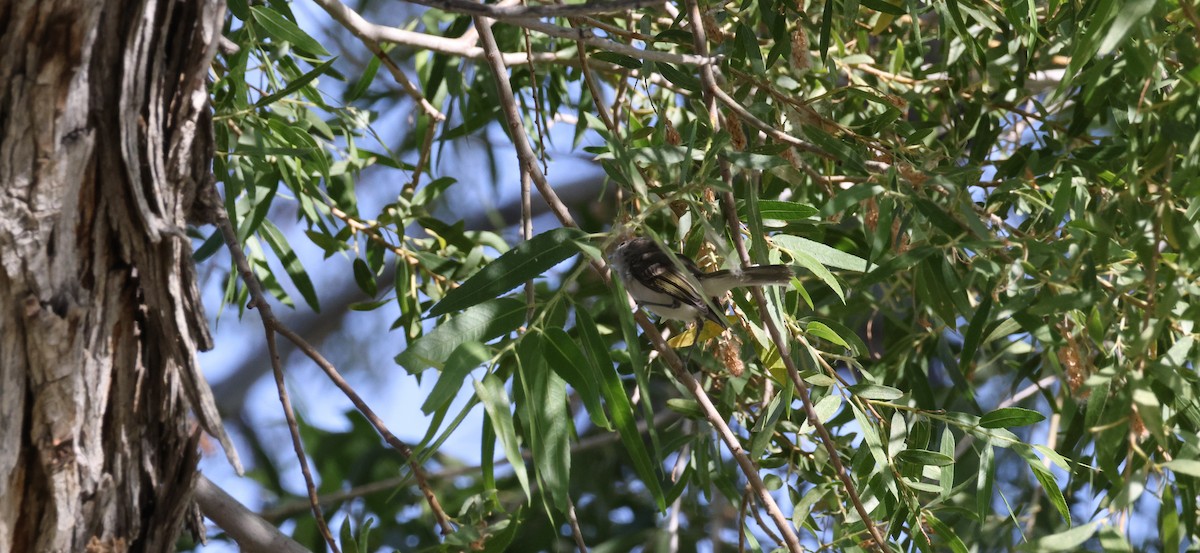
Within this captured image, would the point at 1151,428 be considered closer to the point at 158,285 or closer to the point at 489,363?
the point at 489,363

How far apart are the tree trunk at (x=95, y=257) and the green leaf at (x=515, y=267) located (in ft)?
0.98

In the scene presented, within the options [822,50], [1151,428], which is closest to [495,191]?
[822,50]

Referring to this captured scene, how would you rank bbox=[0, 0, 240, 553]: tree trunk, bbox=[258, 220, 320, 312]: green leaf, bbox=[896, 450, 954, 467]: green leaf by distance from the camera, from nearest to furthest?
1. bbox=[0, 0, 240, 553]: tree trunk
2. bbox=[896, 450, 954, 467]: green leaf
3. bbox=[258, 220, 320, 312]: green leaf

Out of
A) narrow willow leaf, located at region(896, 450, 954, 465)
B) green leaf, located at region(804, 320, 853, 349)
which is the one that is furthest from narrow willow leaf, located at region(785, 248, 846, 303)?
narrow willow leaf, located at region(896, 450, 954, 465)

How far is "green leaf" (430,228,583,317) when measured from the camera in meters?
1.21

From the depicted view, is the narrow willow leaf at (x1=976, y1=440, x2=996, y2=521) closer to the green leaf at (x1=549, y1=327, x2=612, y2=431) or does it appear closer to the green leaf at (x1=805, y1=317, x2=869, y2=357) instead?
the green leaf at (x1=805, y1=317, x2=869, y2=357)

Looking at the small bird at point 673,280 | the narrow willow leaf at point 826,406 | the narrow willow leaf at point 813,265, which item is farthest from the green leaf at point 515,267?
the narrow willow leaf at point 826,406

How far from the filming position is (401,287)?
205cm

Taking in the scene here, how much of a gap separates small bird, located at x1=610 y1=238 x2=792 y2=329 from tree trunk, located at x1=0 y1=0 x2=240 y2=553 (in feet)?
2.05

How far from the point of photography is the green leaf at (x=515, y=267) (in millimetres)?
1210

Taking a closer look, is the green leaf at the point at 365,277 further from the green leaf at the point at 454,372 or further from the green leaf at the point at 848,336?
the green leaf at the point at 454,372

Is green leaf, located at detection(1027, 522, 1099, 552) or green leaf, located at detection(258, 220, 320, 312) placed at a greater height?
green leaf, located at detection(258, 220, 320, 312)

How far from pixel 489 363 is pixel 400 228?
95 cm

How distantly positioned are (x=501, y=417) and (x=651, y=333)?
0.40 m
